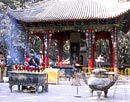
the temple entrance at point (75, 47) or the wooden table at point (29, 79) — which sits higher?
the temple entrance at point (75, 47)

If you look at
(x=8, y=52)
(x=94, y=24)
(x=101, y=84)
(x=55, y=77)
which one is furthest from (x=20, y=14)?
(x=101, y=84)

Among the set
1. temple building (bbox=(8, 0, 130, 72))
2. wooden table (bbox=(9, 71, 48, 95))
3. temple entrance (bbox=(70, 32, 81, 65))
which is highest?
temple building (bbox=(8, 0, 130, 72))

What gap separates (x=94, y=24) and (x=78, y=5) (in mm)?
2496

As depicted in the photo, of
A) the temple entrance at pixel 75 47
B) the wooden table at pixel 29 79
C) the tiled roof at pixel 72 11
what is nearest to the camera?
the wooden table at pixel 29 79

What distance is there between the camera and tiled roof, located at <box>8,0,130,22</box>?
64.4 feet

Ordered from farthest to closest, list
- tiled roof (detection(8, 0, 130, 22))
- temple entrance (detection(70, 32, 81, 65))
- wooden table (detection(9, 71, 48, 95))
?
temple entrance (detection(70, 32, 81, 65)), tiled roof (detection(8, 0, 130, 22)), wooden table (detection(9, 71, 48, 95))

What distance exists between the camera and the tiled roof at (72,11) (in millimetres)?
19620

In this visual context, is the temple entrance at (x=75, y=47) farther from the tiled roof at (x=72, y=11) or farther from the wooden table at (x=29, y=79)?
the wooden table at (x=29, y=79)

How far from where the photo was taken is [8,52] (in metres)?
31.0

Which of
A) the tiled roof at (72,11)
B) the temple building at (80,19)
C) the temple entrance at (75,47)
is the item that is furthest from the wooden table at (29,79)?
the temple entrance at (75,47)

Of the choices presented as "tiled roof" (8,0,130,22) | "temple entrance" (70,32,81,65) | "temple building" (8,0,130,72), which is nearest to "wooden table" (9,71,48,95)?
"temple building" (8,0,130,72)

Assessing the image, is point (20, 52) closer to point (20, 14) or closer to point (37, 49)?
point (37, 49)

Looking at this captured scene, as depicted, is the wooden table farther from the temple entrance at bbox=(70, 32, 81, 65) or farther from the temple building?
the temple entrance at bbox=(70, 32, 81, 65)

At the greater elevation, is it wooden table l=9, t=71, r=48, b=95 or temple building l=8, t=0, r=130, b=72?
temple building l=8, t=0, r=130, b=72
